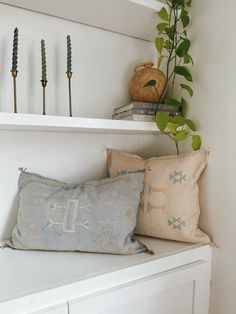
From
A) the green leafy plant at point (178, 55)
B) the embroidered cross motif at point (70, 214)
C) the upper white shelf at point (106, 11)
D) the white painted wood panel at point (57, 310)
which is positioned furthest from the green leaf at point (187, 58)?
the white painted wood panel at point (57, 310)

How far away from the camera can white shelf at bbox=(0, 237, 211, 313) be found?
75 centimetres

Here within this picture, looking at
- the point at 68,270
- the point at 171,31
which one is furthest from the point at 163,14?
the point at 68,270

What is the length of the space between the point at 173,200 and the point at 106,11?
0.80m

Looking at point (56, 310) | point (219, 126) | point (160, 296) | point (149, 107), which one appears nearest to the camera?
point (56, 310)

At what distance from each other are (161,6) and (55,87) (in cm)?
55

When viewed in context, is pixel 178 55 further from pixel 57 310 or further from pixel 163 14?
pixel 57 310

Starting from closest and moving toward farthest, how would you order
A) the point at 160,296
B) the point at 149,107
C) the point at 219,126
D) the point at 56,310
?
the point at 56,310 → the point at 160,296 → the point at 219,126 → the point at 149,107

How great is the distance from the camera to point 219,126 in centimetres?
108

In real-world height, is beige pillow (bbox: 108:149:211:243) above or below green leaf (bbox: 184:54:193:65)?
below

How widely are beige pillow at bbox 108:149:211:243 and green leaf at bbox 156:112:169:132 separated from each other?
15cm

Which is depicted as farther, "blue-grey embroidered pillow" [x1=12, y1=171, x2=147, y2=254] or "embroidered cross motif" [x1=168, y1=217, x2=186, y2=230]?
"embroidered cross motif" [x1=168, y1=217, x2=186, y2=230]

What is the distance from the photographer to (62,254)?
3.22 feet

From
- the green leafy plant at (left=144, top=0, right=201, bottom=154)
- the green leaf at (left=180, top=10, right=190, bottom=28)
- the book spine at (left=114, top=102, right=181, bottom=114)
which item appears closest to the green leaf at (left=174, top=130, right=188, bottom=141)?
the green leafy plant at (left=144, top=0, right=201, bottom=154)

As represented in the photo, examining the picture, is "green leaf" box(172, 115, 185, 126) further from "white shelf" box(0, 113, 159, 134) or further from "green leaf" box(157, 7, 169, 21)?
"green leaf" box(157, 7, 169, 21)
